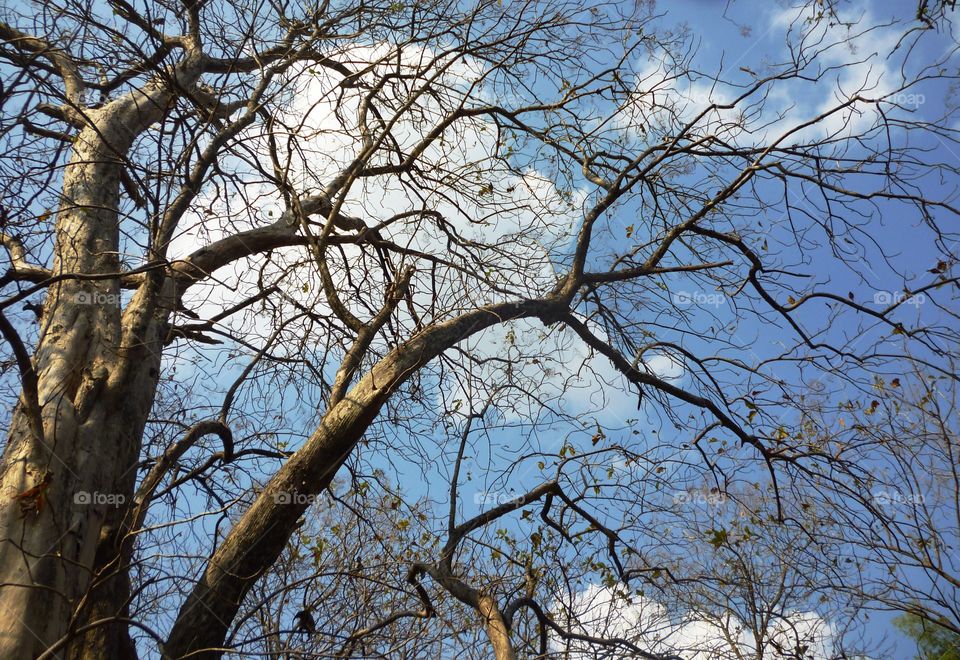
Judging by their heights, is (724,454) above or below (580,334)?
below

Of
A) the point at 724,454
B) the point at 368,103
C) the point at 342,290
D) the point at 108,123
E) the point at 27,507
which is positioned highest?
the point at 368,103

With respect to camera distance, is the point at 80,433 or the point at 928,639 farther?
the point at 928,639

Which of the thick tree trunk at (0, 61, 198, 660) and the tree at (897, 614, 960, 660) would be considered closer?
the thick tree trunk at (0, 61, 198, 660)

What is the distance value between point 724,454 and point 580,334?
48.7 inches

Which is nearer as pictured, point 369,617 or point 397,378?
point 397,378

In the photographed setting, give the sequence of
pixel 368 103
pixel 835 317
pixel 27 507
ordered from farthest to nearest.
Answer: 1. pixel 368 103
2. pixel 835 317
3. pixel 27 507

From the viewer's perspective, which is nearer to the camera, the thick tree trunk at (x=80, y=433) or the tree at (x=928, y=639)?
the thick tree trunk at (x=80, y=433)

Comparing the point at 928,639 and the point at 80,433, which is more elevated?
the point at 928,639

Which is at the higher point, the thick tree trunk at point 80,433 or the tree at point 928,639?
the tree at point 928,639

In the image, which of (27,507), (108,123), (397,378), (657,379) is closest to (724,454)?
(657,379)

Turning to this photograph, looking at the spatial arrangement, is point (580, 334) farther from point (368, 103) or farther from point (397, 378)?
point (368, 103)

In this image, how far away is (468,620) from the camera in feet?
13.3

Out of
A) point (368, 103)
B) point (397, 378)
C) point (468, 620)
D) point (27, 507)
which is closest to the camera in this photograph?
point (27, 507)

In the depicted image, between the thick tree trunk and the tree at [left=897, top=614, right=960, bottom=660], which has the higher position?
the tree at [left=897, top=614, right=960, bottom=660]
